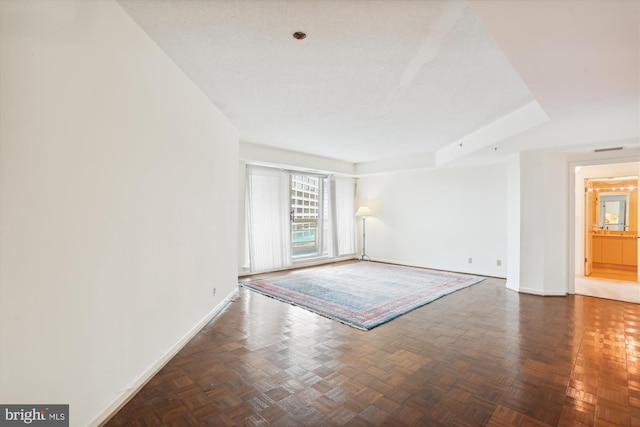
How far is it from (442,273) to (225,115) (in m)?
5.01

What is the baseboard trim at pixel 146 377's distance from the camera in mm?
1734

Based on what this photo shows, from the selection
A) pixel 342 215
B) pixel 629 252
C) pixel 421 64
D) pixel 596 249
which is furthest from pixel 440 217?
pixel 421 64

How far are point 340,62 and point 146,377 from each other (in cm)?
285

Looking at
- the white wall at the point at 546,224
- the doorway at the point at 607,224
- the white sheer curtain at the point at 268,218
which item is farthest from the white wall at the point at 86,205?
the doorway at the point at 607,224

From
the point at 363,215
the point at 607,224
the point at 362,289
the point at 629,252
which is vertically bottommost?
the point at 362,289

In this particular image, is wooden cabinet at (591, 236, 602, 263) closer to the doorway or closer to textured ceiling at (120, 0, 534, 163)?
the doorway

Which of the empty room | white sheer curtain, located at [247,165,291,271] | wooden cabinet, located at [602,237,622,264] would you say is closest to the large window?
white sheer curtain, located at [247,165,291,271]

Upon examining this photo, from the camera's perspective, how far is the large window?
5938mm

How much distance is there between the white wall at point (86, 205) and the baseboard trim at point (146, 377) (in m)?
0.01

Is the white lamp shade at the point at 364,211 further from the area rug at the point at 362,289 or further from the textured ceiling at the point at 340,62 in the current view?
the textured ceiling at the point at 340,62

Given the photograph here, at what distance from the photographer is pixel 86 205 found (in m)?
1.62

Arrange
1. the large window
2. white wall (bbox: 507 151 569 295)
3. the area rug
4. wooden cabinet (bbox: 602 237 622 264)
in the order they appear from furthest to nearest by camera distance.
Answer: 1. wooden cabinet (bbox: 602 237 622 264)
2. the large window
3. white wall (bbox: 507 151 569 295)
4. the area rug

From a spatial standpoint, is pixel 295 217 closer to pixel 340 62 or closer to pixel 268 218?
pixel 268 218

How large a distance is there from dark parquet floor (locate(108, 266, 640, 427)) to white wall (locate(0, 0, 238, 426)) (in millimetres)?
422
